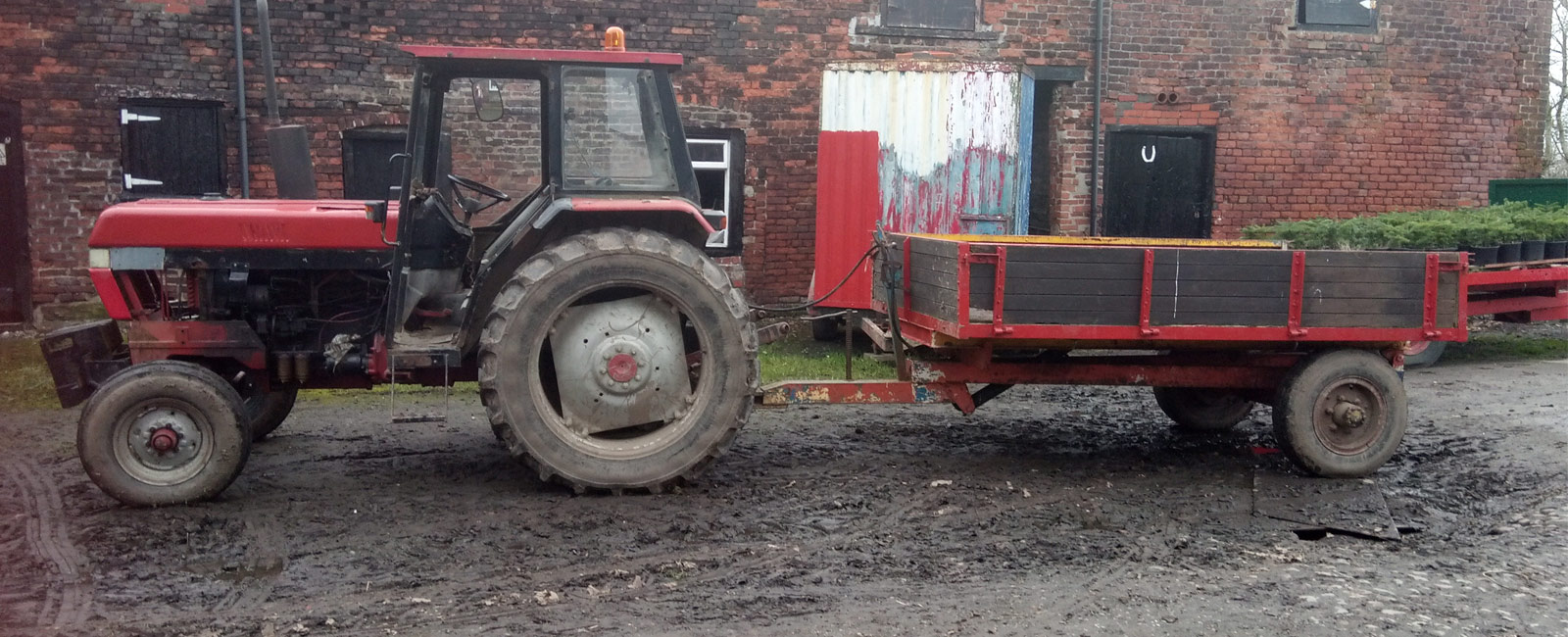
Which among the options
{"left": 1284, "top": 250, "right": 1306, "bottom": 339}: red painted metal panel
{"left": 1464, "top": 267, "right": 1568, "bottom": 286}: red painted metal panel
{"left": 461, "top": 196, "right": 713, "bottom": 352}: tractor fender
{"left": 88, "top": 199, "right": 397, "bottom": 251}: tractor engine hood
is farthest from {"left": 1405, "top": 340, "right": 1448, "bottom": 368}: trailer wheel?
{"left": 88, "top": 199, "right": 397, "bottom": 251}: tractor engine hood

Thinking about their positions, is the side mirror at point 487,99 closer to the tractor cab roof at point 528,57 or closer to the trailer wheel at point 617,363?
the tractor cab roof at point 528,57

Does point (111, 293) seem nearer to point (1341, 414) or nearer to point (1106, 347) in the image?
point (1106, 347)

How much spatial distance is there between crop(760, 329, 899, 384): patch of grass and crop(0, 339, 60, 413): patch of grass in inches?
189

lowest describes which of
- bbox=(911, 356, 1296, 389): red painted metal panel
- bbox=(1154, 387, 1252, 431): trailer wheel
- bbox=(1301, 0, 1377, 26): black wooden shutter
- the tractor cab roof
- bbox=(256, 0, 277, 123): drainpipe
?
bbox=(1154, 387, 1252, 431): trailer wheel

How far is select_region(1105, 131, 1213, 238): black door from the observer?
12922 mm

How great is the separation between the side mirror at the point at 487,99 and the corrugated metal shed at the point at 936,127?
5672 millimetres

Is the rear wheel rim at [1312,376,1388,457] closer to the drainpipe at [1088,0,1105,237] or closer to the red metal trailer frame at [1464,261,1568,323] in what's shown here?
the red metal trailer frame at [1464,261,1568,323]

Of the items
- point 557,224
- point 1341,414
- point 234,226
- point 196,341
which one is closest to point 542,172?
point 557,224

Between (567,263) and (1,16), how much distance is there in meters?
7.85

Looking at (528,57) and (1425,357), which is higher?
(528,57)

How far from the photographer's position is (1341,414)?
21.1ft

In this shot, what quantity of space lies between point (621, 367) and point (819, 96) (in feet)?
22.3

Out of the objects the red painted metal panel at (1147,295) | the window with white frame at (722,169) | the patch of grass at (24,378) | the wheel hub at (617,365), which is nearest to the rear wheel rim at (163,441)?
the wheel hub at (617,365)

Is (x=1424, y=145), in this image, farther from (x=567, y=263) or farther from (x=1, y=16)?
(x=1, y=16)
